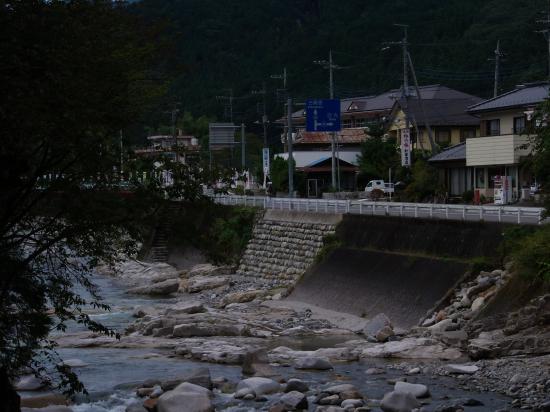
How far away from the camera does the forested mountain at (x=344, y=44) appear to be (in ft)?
310

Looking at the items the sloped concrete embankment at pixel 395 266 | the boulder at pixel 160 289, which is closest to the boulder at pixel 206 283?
the boulder at pixel 160 289

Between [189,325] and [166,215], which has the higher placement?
[166,215]

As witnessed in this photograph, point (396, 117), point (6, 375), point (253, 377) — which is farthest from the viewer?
point (396, 117)

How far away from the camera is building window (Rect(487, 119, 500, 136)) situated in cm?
4459

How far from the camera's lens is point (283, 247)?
42.4 m

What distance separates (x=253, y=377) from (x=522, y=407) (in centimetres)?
655

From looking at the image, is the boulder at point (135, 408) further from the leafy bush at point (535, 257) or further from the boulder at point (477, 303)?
the leafy bush at point (535, 257)

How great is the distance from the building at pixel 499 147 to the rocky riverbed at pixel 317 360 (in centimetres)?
1361

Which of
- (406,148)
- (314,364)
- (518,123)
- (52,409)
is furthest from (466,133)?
(52,409)

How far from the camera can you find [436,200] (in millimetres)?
47000

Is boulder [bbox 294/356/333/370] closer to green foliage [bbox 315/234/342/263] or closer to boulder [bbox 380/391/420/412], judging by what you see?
boulder [bbox 380/391/420/412]

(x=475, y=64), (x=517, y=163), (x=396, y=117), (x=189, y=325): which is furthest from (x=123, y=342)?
(x=475, y=64)

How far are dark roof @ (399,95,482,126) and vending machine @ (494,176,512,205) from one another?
18650 millimetres

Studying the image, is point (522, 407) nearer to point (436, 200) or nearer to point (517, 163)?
point (517, 163)
